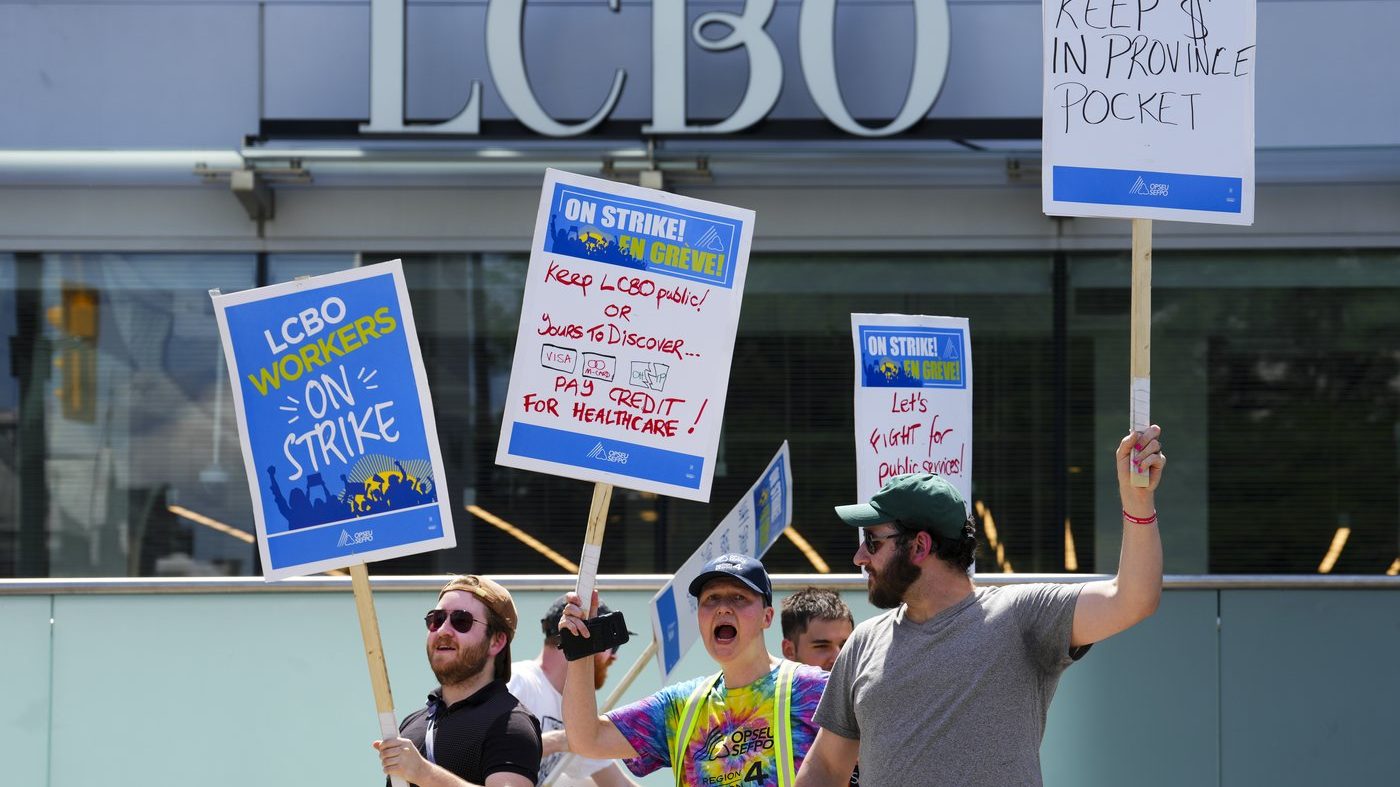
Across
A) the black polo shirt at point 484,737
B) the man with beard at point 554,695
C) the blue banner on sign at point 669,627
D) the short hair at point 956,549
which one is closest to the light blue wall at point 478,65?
the blue banner on sign at point 669,627

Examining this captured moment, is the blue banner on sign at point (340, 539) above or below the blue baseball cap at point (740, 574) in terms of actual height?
above

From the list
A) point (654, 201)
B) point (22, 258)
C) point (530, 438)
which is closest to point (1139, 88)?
point (654, 201)

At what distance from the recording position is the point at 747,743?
416 cm

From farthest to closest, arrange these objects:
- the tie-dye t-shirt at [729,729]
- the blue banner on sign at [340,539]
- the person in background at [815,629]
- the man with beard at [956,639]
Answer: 1. the person in background at [815,629]
2. the blue banner on sign at [340,539]
3. the tie-dye t-shirt at [729,729]
4. the man with beard at [956,639]

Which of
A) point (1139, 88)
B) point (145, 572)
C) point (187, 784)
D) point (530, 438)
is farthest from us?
point (145, 572)

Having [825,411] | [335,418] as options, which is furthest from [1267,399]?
[335,418]

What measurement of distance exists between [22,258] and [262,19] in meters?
2.23

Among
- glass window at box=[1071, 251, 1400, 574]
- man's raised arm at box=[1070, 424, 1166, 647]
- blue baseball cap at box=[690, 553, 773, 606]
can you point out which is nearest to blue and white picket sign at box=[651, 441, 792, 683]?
blue baseball cap at box=[690, 553, 773, 606]

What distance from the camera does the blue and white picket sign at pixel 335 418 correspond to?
4.48 meters

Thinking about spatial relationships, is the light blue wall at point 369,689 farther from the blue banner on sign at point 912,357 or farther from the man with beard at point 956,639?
the man with beard at point 956,639

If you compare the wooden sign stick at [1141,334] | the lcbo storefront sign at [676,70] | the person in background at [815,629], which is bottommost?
the person in background at [815,629]

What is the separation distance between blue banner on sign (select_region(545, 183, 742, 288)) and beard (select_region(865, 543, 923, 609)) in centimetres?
123

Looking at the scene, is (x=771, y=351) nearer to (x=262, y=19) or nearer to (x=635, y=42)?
(x=635, y=42)

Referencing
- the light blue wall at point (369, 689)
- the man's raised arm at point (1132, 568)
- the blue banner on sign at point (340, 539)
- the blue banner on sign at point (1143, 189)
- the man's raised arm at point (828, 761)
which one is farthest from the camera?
the light blue wall at point (369, 689)
